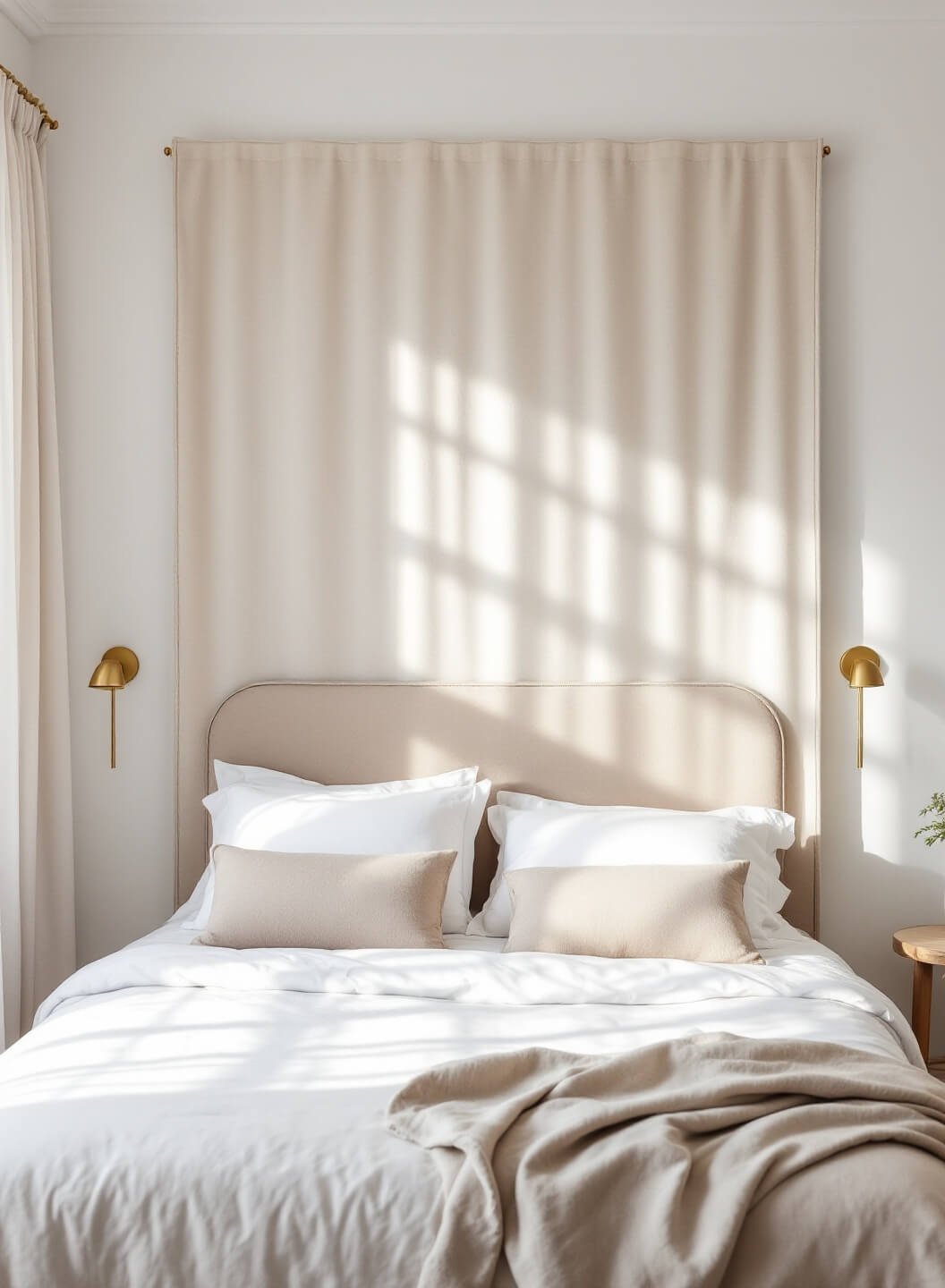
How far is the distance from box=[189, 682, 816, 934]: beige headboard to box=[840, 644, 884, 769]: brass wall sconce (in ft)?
0.80

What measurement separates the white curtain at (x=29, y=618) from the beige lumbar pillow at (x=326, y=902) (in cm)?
68

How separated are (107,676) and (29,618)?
10.4 inches

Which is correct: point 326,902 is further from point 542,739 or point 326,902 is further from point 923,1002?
point 923,1002

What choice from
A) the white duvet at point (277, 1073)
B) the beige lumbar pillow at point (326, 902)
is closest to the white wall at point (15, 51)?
the beige lumbar pillow at point (326, 902)

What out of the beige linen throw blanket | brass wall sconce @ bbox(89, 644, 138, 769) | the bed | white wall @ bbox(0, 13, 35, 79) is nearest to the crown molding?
white wall @ bbox(0, 13, 35, 79)

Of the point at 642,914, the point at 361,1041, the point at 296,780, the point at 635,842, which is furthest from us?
the point at 296,780

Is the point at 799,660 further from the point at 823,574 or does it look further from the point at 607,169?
the point at 607,169

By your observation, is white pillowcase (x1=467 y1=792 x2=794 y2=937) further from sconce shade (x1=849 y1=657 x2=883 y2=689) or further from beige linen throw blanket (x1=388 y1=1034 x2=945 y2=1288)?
beige linen throw blanket (x1=388 y1=1034 x2=945 y2=1288)

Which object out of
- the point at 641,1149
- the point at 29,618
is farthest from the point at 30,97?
the point at 641,1149

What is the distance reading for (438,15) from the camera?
332 cm

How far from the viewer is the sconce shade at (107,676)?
3182 mm

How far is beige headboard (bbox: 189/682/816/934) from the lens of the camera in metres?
3.27

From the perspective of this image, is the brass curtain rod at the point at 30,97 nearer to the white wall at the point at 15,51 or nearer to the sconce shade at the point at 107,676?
the white wall at the point at 15,51

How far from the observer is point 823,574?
3363 mm
